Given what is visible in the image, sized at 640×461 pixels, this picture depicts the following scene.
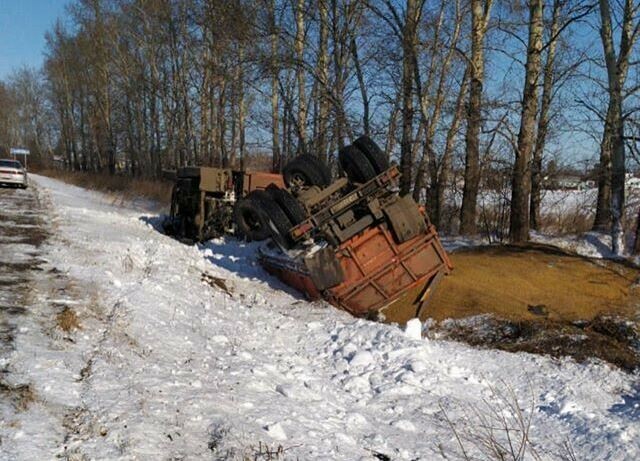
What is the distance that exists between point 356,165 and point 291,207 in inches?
58.4

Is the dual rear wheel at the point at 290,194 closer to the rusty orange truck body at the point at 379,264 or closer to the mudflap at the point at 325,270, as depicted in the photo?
the rusty orange truck body at the point at 379,264

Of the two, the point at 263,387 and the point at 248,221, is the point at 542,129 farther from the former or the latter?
the point at 263,387

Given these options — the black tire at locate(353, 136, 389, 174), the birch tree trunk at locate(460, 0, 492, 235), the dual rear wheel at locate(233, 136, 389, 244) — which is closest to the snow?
the dual rear wheel at locate(233, 136, 389, 244)

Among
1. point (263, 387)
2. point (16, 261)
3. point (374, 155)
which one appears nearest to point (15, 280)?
point (16, 261)

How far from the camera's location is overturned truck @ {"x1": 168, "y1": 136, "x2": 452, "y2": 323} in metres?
7.01

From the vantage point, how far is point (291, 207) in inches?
285

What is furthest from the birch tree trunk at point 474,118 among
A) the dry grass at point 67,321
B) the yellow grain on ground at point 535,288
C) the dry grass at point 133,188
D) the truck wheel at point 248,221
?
the dry grass at point 133,188

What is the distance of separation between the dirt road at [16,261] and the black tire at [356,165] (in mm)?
4563

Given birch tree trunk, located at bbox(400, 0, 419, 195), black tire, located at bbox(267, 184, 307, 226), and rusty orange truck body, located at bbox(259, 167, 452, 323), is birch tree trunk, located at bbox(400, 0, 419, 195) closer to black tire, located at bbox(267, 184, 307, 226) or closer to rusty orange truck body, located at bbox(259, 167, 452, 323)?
rusty orange truck body, located at bbox(259, 167, 452, 323)

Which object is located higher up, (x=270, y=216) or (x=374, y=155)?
(x=374, y=155)

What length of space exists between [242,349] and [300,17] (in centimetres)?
1297

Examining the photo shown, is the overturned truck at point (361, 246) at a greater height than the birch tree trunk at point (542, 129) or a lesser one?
lesser

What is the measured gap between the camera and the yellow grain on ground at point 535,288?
6797 millimetres

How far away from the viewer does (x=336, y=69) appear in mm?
14484
